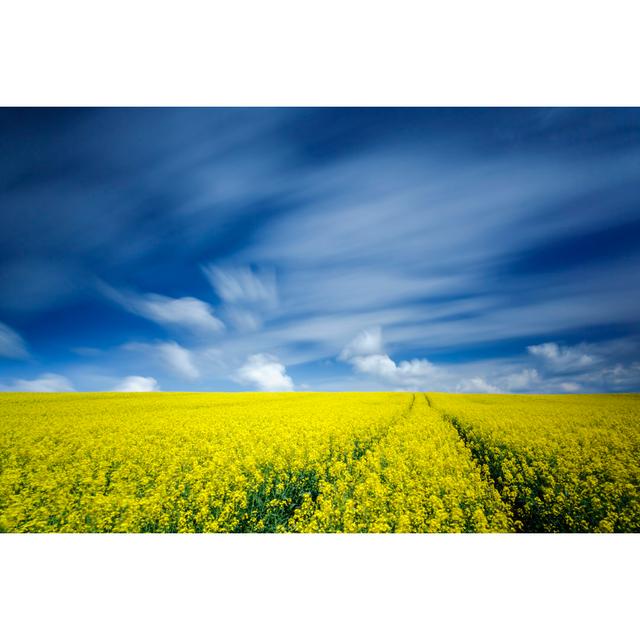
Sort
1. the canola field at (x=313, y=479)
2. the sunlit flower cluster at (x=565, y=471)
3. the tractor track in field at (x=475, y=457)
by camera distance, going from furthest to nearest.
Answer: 1. the tractor track in field at (x=475, y=457)
2. the sunlit flower cluster at (x=565, y=471)
3. the canola field at (x=313, y=479)

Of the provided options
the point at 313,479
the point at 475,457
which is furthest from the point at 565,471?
the point at 313,479

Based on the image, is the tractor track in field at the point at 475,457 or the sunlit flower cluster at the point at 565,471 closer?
the sunlit flower cluster at the point at 565,471

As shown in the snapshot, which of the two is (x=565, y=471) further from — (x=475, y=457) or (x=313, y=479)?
(x=313, y=479)

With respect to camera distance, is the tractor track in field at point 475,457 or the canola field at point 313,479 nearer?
the canola field at point 313,479

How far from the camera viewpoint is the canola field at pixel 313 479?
4035 mm

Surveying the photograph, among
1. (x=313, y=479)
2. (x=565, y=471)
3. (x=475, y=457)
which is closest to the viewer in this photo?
(x=565, y=471)

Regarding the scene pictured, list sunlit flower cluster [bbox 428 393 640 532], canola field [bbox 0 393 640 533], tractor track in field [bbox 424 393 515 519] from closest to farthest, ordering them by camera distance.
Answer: canola field [bbox 0 393 640 533]
sunlit flower cluster [bbox 428 393 640 532]
tractor track in field [bbox 424 393 515 519]

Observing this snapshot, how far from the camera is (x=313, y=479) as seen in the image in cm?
532

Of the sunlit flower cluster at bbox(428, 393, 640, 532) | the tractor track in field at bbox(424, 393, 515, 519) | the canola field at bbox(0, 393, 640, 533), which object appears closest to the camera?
the canola field at bbox(0, 393, 640, 533)

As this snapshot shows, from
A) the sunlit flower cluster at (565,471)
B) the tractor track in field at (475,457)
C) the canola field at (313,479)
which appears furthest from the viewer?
the tractor track in field at (475,457)

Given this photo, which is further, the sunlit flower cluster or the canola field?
the sunlit flower cluster

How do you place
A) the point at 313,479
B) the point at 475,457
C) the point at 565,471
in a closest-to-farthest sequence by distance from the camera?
the point at 565,471 < the point at 313,479 < the point at 475,457

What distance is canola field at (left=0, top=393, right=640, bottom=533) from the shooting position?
4.04m
